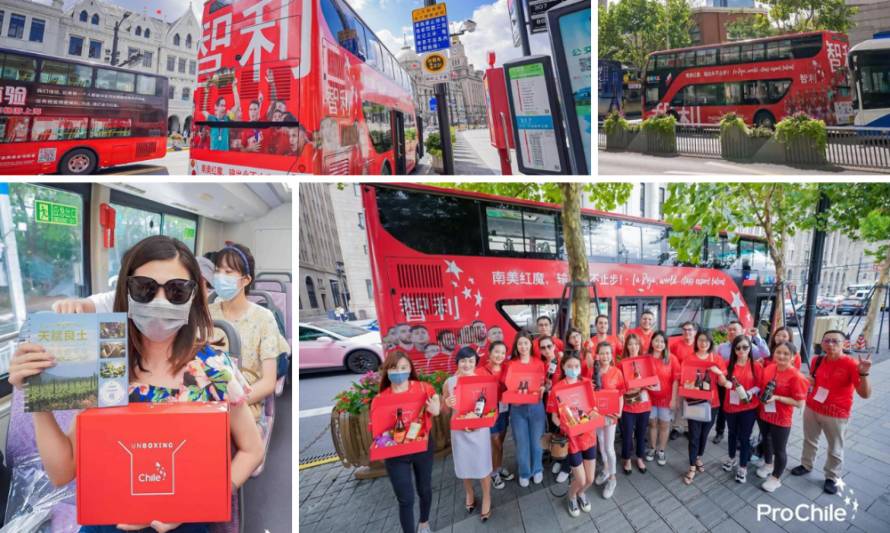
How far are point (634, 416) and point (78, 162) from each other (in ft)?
14.0

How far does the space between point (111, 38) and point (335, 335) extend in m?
2.37

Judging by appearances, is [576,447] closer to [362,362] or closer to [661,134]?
[362,362]

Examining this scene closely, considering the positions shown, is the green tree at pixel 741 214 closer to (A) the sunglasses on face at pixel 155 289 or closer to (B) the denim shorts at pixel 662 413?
(B) the denim shorts at pixel 662 413

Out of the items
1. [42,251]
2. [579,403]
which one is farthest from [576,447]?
[42,251]

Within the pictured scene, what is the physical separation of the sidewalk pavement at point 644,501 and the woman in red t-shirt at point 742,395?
0.27m

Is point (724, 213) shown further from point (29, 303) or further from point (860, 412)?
point (29, 303)

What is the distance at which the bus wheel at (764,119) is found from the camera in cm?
779

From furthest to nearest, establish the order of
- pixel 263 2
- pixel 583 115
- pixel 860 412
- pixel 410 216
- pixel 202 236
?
pixel 860 412, pixel 410 216, pixel 583 115, pixel 263 2, pixel 202 236

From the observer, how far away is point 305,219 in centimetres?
282

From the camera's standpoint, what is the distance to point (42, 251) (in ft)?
7.27

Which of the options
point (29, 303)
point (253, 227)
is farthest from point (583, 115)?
point (29, 303)

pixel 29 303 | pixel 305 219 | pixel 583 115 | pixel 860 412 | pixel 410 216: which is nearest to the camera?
pixel 29 303

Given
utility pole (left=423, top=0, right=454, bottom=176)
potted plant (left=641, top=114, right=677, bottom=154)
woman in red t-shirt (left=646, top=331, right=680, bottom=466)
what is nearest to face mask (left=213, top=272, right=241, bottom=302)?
utility pole (left=423, top=0, right=454, bottom=176)

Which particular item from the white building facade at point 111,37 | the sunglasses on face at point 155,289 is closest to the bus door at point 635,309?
the sunglasses on face at point 155,289
